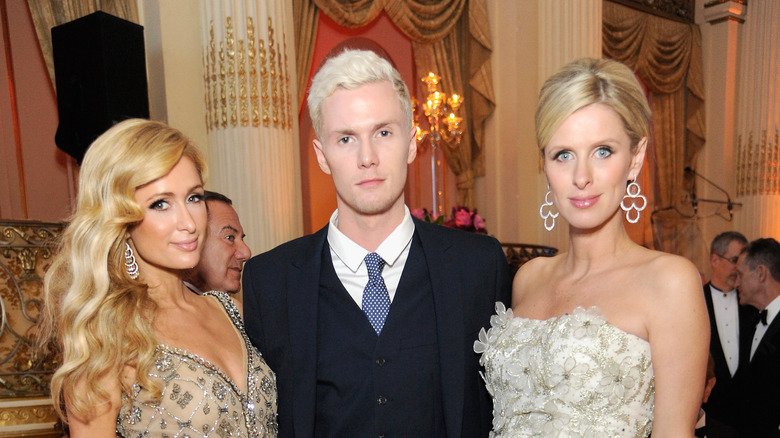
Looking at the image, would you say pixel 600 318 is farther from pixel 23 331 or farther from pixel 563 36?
pixel 563 36

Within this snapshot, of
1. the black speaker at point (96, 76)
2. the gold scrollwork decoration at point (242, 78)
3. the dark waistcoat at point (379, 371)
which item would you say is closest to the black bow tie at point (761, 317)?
the dark waistcoat at point (379, 371)

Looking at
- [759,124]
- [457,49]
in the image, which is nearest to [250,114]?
[457,49]

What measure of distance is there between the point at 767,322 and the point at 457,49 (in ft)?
16.2

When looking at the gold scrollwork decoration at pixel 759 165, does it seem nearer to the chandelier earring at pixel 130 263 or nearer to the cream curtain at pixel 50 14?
the cream curtain at pixel 50 14

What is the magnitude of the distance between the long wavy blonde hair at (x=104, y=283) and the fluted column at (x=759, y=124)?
10270 mm

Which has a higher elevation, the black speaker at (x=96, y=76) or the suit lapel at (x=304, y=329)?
the black speaker at (x=96, y=76)

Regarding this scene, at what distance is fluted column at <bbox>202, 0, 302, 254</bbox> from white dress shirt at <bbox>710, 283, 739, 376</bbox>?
11.9 feet

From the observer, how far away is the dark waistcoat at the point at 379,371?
6.46 ft

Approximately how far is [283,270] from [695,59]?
33.7 ft

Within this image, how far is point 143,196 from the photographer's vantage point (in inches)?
75.3

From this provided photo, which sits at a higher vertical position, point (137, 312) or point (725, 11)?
point (725, 11)

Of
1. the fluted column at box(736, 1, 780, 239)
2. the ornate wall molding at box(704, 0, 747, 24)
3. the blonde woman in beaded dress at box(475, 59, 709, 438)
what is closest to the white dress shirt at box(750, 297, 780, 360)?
the blonde woman in beaded dress at box(475, 59, 709, 438)

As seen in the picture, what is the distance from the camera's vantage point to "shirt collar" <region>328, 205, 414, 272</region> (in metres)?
2.10

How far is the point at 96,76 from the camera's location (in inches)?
149
